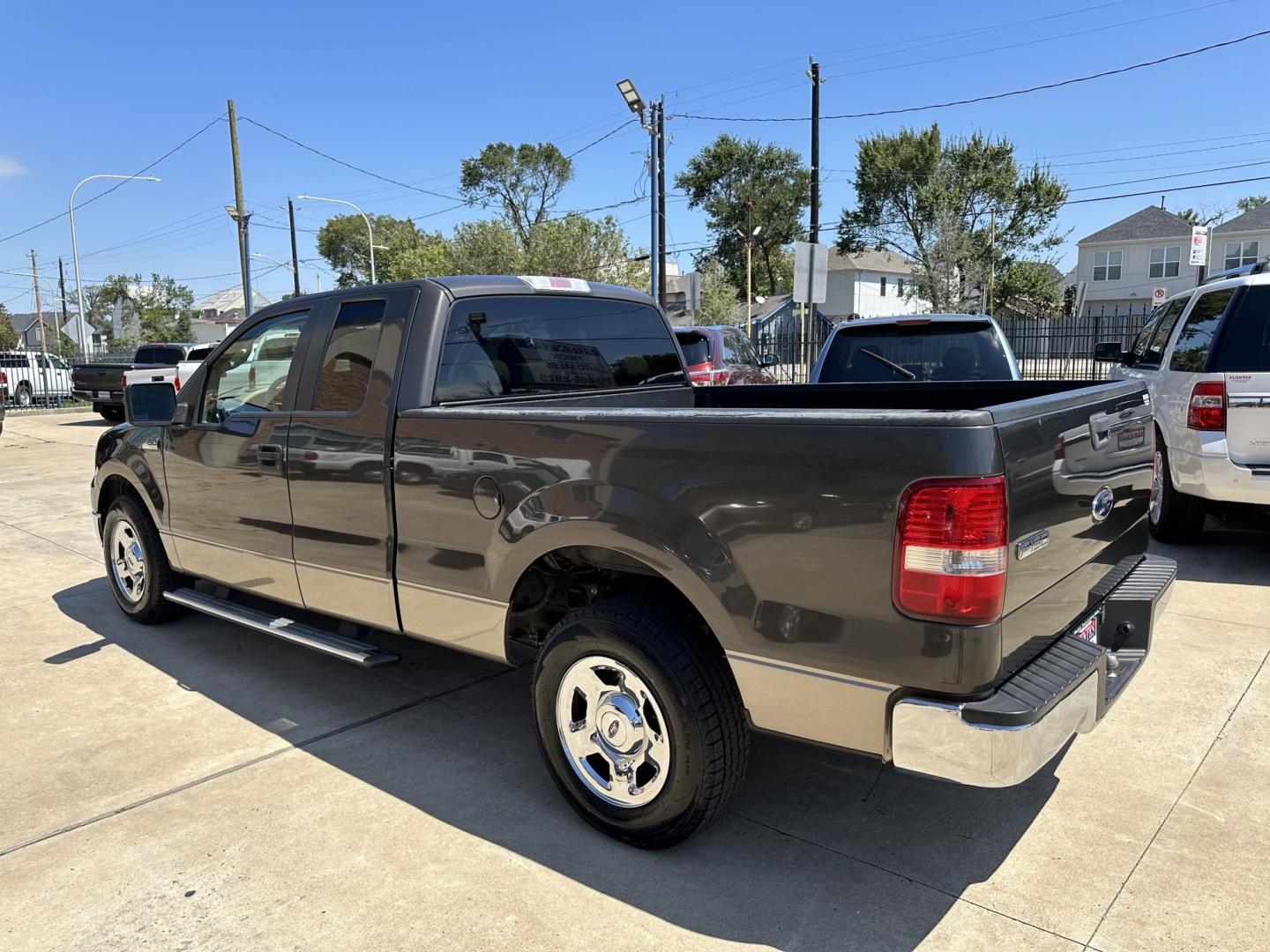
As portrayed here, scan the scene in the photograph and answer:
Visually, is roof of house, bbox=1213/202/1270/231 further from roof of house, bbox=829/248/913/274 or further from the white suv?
the white suv

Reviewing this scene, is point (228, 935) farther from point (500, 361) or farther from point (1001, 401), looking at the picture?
point (1001, 401)

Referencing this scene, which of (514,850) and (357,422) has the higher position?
(357,422)

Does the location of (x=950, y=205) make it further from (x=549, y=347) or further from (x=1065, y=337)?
(x=549, y=347)

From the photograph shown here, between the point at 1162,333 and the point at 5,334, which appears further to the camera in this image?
the point at 5,334

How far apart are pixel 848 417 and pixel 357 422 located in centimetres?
207

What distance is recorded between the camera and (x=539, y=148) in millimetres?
68000

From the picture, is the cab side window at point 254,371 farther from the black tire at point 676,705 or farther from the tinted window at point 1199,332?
the tinted window at point 1199,332

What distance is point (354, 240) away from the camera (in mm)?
87125

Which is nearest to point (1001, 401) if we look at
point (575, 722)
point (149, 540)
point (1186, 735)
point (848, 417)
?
Answer: point (1186, 735)

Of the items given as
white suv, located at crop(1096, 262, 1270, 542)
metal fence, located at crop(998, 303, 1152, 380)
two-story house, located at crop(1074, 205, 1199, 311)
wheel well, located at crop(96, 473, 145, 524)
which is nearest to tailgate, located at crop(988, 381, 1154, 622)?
white suv, located at crop(1096, 262, 1270, 542)

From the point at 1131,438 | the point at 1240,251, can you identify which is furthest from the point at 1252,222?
the point at 1131,438

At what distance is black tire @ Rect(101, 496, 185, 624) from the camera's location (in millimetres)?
5051

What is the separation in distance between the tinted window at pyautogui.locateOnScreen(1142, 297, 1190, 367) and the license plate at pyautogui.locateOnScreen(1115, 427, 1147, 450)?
379 centimetres

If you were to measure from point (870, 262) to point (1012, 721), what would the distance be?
6488 centimetres
